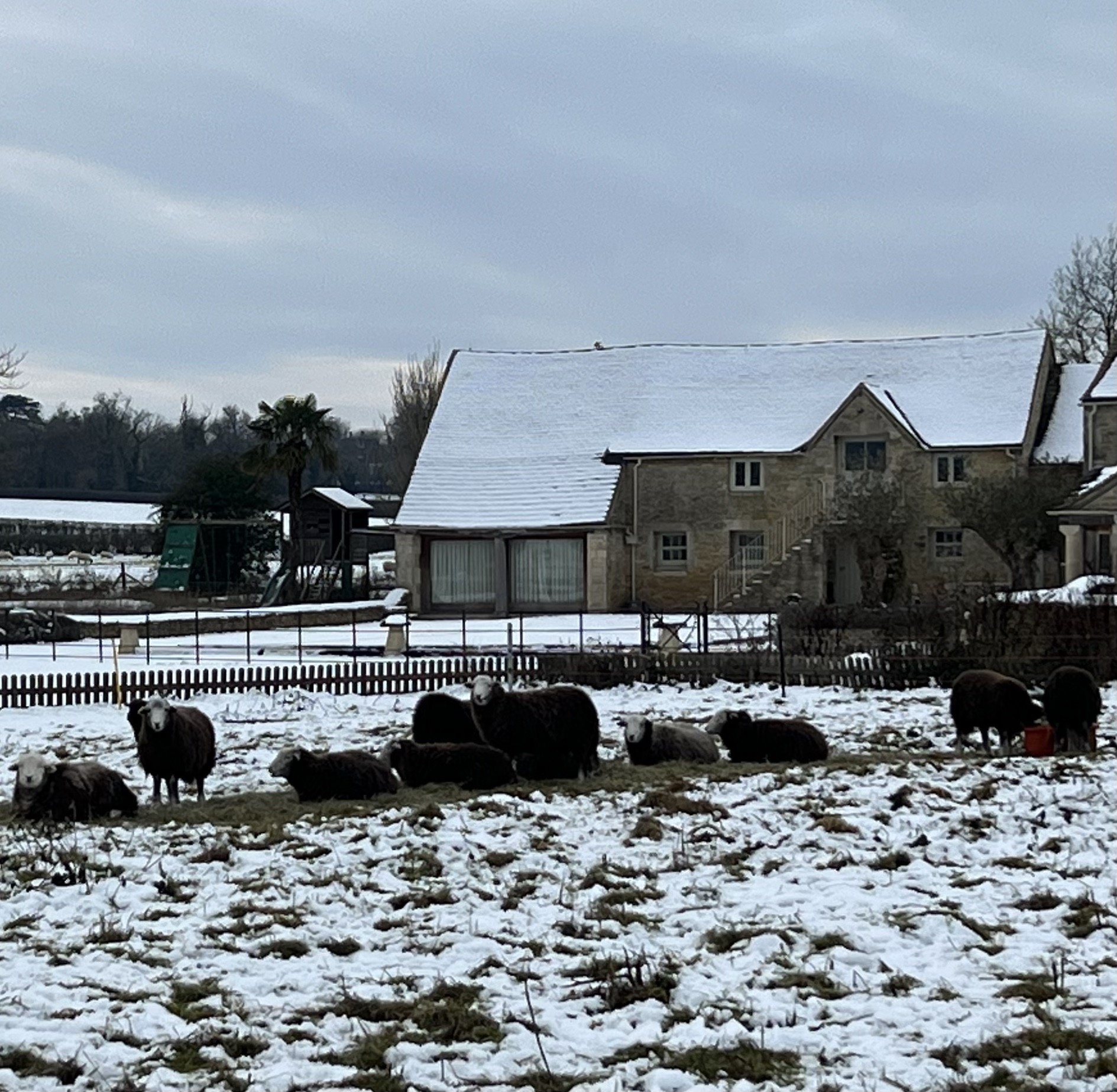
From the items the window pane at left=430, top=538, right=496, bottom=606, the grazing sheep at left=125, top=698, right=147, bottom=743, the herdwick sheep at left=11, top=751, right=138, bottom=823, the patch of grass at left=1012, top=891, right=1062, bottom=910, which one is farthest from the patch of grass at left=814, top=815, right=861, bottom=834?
the window pane at left=430, top=538, right=496, bottom=606

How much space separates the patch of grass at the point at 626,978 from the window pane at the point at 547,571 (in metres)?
38.9

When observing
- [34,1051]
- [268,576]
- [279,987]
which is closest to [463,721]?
[279,987]

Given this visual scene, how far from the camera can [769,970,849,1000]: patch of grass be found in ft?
27.3

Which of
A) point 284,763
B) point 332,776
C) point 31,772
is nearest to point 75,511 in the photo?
point 284,763

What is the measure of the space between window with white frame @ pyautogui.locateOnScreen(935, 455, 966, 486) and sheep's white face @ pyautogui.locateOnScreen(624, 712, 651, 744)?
32.6 metres

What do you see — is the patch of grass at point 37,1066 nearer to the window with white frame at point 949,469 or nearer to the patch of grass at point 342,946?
the patch of grass at point 342,946

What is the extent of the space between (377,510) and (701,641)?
57003 mm

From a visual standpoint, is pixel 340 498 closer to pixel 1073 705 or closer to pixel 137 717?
pixel 137 717

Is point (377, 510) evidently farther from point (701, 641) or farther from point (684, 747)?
point (684, 747)

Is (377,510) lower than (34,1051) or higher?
higher

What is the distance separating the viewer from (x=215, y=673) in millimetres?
24234

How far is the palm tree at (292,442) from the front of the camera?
57.5 meters

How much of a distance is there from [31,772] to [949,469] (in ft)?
125

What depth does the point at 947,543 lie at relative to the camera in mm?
46812
